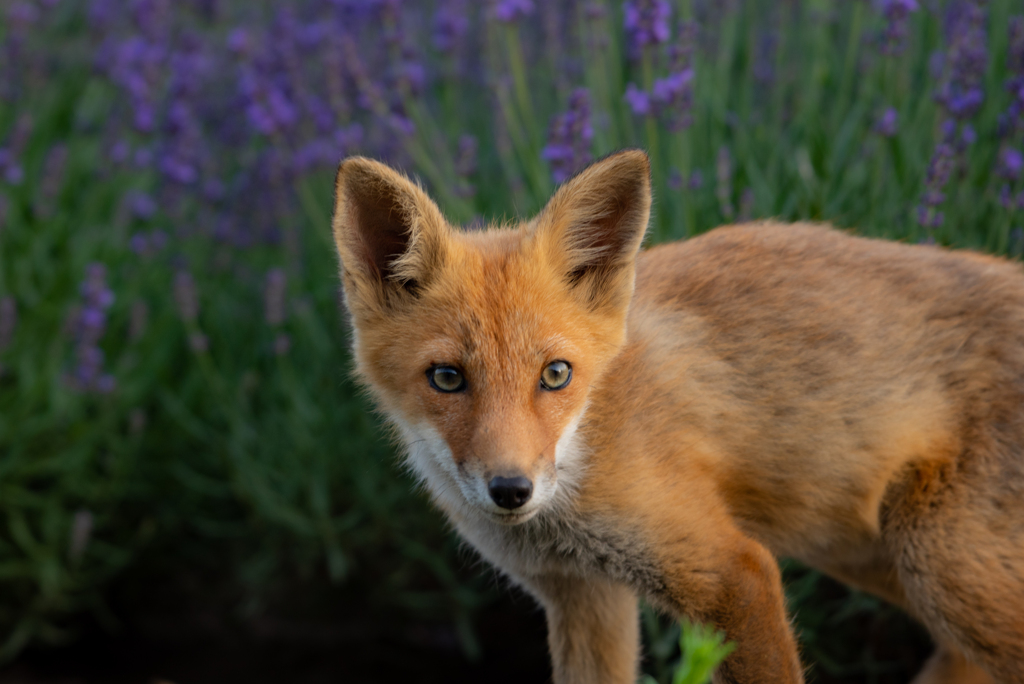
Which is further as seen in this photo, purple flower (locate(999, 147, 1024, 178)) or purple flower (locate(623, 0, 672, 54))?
purple flower (locate(623, 0, 672, 54))

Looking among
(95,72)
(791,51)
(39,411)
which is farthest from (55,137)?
(791,51)

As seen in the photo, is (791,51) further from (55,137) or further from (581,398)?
(55,137)

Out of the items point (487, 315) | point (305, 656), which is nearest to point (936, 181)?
point (487, 315)

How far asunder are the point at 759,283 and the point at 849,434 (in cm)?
51

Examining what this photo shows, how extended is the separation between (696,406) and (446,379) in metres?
0.74

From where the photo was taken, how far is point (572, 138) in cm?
352

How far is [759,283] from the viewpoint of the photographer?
2.74 metres

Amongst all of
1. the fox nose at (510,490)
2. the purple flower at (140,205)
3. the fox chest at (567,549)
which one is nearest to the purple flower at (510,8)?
the fox chest at (567,549)

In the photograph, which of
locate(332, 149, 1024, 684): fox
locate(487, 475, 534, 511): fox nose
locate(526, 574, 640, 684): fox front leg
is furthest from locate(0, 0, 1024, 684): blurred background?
locate(487, 475, 534, 511): fox nose

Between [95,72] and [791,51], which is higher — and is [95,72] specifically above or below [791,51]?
above

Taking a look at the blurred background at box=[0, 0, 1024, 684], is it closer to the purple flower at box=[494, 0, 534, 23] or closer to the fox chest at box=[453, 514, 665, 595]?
the purple flower at box=[494, 0, 534, 23]

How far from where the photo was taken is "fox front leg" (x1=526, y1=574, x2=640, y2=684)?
9.02ft

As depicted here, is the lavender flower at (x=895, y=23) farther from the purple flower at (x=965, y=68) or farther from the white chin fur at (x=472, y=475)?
the white chin fur at (x=472, y=475)

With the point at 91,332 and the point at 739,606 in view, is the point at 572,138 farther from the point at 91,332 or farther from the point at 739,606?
the point at 91,332
